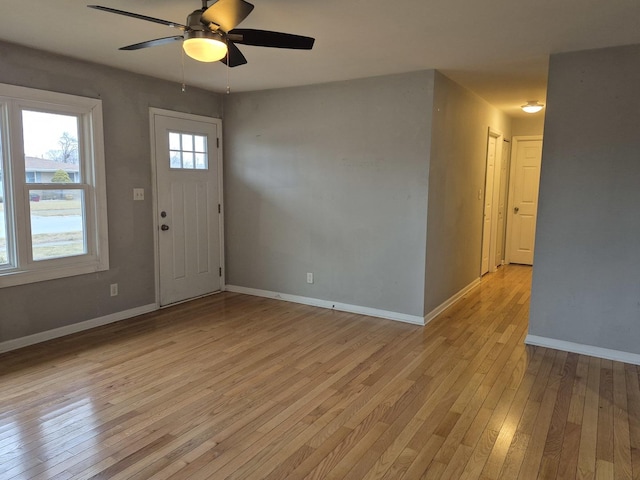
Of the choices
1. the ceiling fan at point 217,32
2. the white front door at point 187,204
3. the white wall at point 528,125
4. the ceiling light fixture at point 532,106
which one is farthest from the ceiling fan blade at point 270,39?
the white wall at point 528,125

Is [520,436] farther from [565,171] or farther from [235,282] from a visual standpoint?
[235,282]

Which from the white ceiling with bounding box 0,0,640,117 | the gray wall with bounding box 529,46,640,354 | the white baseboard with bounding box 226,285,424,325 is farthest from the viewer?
the white baseboard with bounding box 226,285,424,325

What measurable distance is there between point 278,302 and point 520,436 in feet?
10.3

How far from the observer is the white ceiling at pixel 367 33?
103 inches

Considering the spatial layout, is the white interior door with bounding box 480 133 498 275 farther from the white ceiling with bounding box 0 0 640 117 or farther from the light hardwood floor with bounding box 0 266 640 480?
the light hardwood floor with bounding box 0 266 640 480

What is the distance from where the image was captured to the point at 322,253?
4863 mm

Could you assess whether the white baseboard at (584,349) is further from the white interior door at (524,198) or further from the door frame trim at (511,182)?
the door frame trim at (511,182)

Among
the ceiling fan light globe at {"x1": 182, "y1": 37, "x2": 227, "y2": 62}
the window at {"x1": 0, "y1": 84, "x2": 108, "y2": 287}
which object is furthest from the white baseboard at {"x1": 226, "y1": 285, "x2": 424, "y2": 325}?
the ceiling fan light globe at {"x1": 182, "y1": 37, "x2": 227, "y2": 62}

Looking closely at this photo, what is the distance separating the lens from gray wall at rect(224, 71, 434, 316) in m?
4.27

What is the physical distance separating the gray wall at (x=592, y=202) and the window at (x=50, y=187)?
13.0ft

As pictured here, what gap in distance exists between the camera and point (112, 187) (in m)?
4.22

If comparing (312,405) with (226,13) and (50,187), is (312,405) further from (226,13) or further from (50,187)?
(50,187)

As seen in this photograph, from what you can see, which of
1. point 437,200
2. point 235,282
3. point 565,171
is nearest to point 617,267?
point 565,171

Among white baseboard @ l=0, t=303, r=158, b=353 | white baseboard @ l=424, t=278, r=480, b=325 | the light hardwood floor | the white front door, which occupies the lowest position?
the light hardwood floor
